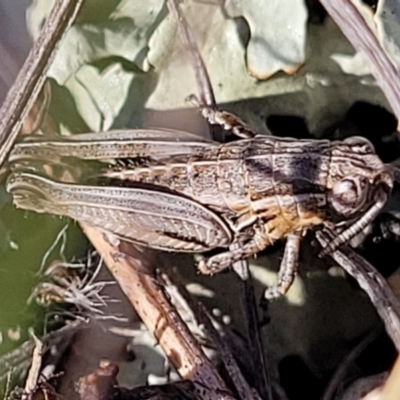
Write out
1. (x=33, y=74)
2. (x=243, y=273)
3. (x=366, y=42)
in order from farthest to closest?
1. (x=243, y=273)
2. (x=33, y=74)
3. (x=366, y=42)

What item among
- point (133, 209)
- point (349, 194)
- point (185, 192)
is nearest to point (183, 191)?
point (185, 192)

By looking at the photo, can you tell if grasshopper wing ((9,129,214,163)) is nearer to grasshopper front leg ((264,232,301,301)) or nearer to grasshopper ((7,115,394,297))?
grasshopper ((7,115,394,297))

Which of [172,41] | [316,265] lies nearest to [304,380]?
[316,265]

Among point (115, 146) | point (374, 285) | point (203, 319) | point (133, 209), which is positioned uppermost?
point (115, 146)

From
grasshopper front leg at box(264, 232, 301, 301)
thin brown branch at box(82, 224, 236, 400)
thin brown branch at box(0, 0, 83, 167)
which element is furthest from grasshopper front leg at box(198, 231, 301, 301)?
thin brown branch at box(0, 0, 83, 167)

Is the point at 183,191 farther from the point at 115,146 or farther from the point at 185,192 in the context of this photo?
the point at 115,146

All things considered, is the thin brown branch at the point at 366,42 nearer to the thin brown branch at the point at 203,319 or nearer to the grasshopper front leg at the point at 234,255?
the grasshopper front leg at the point at 234,255
